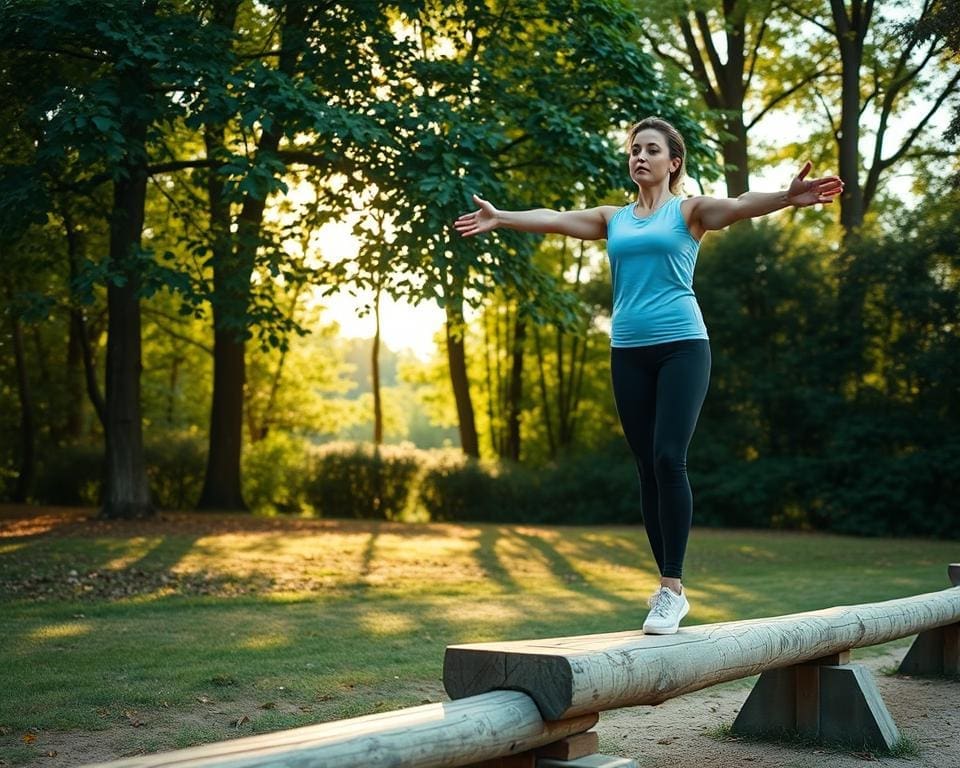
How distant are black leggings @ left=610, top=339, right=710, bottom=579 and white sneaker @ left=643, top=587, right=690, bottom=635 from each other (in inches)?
4.7

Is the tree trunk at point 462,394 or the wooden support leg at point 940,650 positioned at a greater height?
the tree trunk at point 462,394

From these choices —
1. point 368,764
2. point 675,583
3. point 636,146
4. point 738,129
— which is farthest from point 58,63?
point 738,129

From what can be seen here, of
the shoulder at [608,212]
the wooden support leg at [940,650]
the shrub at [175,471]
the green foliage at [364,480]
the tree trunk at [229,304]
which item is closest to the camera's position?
the shoulder at [608,212]

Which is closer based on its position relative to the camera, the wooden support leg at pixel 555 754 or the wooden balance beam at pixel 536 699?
the wooden balance beam at pixel 536 699

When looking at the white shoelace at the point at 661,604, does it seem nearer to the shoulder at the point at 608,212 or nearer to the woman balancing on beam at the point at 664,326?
the woman balancing on beam at the point at 664,326

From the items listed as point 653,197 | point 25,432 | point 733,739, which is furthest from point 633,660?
point 25,432

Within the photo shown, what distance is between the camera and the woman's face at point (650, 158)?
4883mm

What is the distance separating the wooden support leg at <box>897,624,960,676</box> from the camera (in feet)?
26.1

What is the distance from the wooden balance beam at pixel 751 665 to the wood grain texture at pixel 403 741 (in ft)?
0.37

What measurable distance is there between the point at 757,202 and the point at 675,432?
1.05m

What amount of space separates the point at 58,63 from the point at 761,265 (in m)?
16.0

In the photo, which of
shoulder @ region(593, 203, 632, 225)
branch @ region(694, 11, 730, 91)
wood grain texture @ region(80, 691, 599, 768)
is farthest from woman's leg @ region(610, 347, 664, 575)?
branch @ region(694, 11, 730, 91)

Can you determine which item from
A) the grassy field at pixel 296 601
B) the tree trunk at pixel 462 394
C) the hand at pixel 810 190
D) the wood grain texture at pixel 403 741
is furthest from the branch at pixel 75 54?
the tree trunk at pixel 462 394

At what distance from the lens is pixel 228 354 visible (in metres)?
22.7
